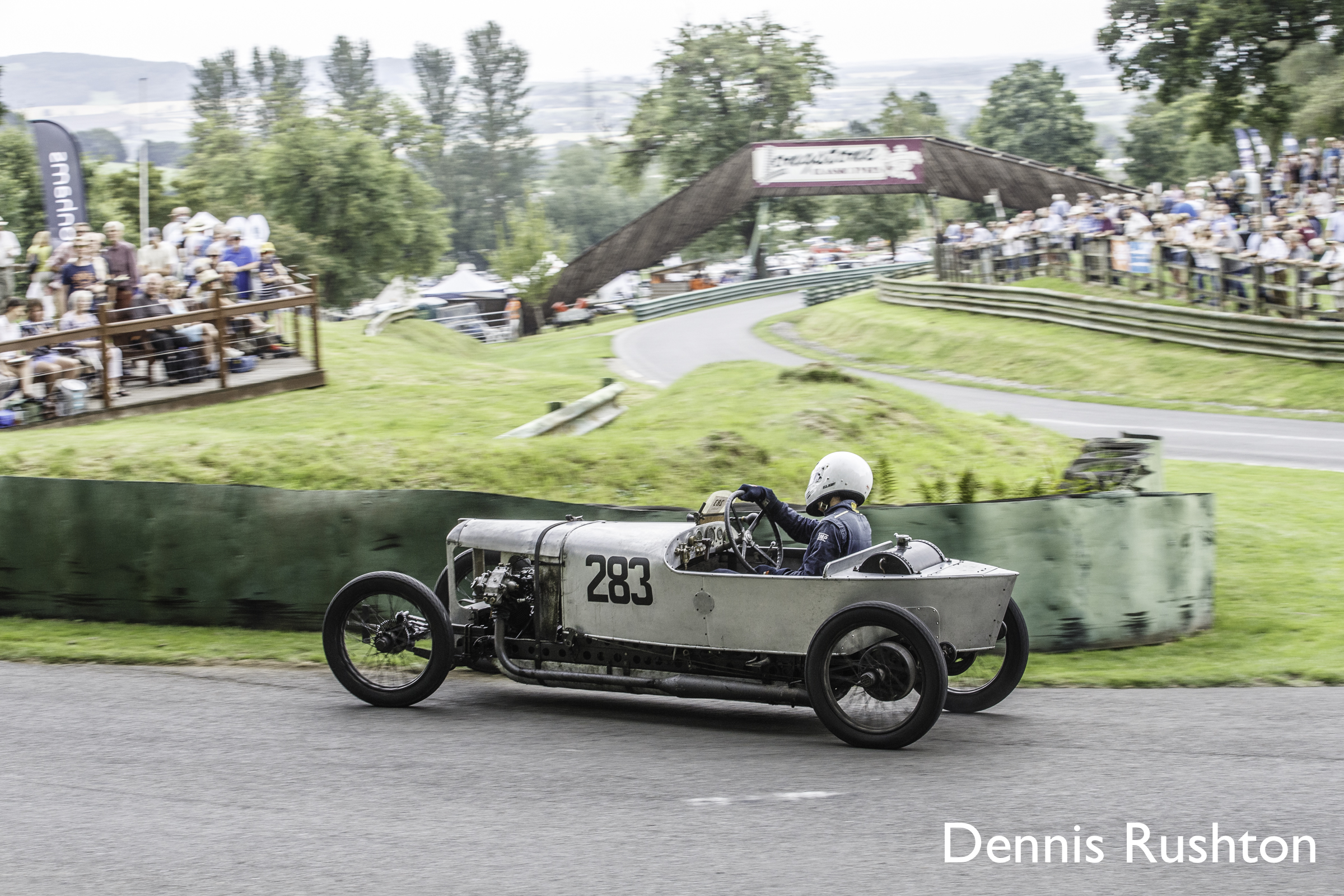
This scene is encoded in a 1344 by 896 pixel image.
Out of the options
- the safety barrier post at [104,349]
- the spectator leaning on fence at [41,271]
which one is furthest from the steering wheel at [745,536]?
the spectator leaning on fence at [41,271]

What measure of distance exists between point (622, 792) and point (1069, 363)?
2024cm

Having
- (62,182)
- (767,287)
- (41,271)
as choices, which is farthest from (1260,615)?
(767,287)

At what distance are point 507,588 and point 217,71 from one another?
515ft

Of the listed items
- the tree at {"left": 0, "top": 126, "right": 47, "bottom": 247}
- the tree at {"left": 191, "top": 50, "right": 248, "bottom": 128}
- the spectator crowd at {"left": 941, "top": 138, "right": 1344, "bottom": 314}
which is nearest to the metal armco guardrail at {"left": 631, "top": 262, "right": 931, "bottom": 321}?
the spectator crowd at {"left": 941, "top": 138, "right": 1344, "bottom": 314}

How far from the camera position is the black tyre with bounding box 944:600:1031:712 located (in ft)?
21.3

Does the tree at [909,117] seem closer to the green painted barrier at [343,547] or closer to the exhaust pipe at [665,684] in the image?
the green painted barrier at [343,547]

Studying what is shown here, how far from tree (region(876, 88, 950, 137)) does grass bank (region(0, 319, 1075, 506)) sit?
86.4 meters

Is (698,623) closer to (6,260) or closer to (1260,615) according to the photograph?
(1260,615)

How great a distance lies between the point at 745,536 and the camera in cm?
671

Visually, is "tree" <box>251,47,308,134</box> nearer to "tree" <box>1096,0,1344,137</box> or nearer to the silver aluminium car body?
"tree" <box>1096,0,1344,137</box>

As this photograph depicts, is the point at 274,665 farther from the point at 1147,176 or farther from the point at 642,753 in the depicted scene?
the point at 1147,176

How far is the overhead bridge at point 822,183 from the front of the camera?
4100 cm

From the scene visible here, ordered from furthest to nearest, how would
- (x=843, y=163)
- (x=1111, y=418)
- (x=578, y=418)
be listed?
(x=843, y=163), (x=1111, y=418), (x=578, y=418)

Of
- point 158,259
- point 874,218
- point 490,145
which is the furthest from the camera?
point 490,145
